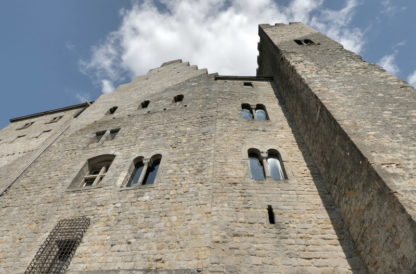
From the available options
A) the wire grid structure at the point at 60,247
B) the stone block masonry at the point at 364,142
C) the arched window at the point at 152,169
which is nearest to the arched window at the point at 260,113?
the stone block masonry at the point at 364,142

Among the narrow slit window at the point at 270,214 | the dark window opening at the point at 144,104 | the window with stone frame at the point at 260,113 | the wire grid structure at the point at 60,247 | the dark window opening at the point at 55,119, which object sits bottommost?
the wire grid structure at the point at 60,247

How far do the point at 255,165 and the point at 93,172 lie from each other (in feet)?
18.3

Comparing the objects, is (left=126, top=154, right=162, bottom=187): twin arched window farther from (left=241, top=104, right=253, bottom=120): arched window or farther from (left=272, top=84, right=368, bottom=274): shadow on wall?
(left=272, top=84, right=368, bottom=274): shadow on wall

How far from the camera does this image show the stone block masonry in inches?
159

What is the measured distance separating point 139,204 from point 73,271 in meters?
1.93

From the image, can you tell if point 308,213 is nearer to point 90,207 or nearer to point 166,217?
point 166,217

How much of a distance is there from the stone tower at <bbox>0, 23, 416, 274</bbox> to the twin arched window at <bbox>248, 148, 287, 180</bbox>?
4cm

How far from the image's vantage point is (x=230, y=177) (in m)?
6.84

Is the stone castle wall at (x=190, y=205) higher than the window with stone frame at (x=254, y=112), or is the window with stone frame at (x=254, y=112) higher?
the window with stone frame at (x=254, y=112)

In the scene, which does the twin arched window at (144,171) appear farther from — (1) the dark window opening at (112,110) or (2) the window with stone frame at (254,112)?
(1) the dark window opening at (112,110)

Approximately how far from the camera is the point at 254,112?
406 inches

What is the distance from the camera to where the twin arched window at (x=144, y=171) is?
24.6 feet

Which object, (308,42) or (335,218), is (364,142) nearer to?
(335,218)

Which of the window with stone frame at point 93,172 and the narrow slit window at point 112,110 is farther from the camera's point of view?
the narrow slit window at point 112,110
